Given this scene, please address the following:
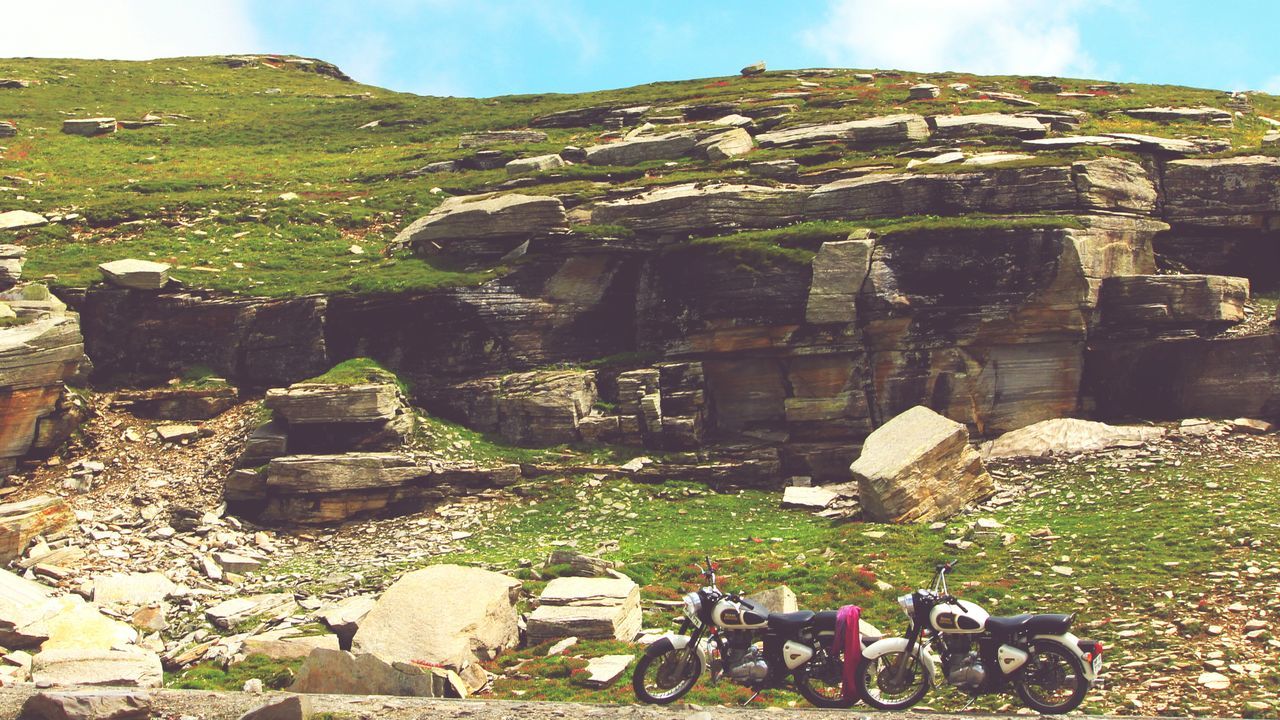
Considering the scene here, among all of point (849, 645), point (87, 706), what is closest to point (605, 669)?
point (849, 645)

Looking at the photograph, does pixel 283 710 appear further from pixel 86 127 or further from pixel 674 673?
pixel 86 127

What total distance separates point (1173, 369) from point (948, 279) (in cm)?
826

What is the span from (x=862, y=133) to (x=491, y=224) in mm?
19955

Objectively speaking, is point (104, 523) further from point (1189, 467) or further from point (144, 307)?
point (1189, 467)

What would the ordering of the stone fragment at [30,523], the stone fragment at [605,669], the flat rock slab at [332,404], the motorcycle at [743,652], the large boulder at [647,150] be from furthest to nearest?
the large boulder at [647,150]
the flat rock slab at [332,404]
the stone fragment at [30,523]
the stone fragment at [605,669]
the motorcycle at [743,652]

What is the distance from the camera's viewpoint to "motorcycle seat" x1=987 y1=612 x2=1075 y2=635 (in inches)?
510

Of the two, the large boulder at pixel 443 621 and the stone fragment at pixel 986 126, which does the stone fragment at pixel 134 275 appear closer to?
the large boulder at pixel 443 621

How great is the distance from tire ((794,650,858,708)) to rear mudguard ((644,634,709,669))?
136 centimetres

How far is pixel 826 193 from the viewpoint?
122 feet

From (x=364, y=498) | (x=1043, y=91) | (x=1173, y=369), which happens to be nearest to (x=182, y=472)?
(x=364, y=498)

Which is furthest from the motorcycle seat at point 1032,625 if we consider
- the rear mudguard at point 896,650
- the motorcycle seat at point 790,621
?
the motorcycle seat at point 790,621

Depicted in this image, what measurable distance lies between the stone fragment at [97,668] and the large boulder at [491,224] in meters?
22.8

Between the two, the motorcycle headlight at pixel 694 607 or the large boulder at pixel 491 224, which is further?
the large boulder at pixel 491 224

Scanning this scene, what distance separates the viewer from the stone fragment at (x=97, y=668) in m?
15.6
